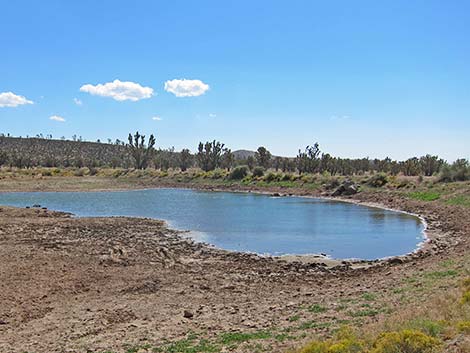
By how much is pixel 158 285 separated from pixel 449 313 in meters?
8.67

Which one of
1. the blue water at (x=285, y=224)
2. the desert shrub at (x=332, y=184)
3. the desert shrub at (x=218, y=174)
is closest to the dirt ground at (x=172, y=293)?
the blue water at (x=285, y=224)

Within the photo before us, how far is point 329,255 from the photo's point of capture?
68.7 feet

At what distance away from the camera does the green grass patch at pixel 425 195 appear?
42.0 m

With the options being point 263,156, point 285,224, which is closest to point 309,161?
point 263,156

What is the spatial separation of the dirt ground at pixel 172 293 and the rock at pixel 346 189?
29.8 metres

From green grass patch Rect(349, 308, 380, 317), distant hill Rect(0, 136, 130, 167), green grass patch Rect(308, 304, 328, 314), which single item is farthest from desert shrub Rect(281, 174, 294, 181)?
distant hill Rect(0, 136, 130, 167)

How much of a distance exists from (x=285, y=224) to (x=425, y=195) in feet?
62.9

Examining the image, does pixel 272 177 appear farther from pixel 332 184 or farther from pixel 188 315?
pixel 188 315

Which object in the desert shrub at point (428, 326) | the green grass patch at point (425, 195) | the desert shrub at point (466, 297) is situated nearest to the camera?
the desert shrub at point (428, 326)

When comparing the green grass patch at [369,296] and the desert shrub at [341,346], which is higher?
the desert shrub at [341,346]

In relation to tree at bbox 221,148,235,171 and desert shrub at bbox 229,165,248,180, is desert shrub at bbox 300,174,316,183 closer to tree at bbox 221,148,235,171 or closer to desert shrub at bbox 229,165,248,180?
desert shrub at bbox 229,165,248,180

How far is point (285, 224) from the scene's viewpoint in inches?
1225

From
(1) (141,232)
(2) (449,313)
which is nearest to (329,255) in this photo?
(1) (141,232)

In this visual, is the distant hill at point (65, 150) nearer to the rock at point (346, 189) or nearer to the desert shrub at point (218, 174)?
the desert shrub at point (218, 174)
